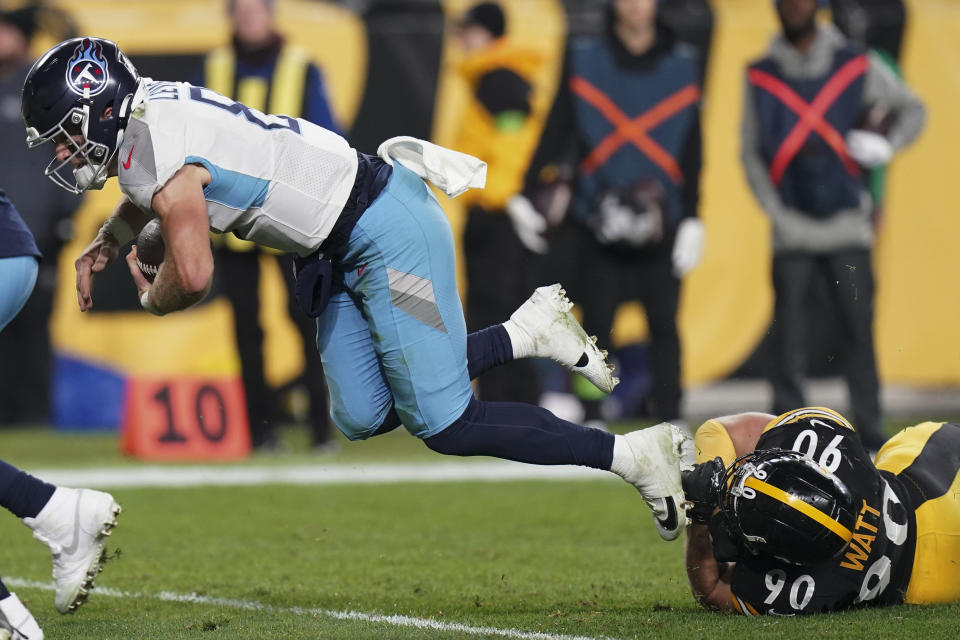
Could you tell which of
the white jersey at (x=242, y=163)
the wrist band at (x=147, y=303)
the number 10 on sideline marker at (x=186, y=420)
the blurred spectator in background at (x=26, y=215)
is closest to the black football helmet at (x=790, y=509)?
the white jersey at (x=242, y=163)

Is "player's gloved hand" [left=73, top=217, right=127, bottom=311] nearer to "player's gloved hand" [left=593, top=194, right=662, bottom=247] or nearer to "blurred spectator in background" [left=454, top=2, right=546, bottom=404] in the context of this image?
"player's gloved hand" [left=593, top=194, right=662, bottom=247]

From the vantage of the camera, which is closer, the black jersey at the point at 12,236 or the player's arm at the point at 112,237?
the black jersey at the point at 12,236

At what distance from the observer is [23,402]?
10.2m

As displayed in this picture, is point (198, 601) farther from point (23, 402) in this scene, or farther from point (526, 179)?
point (23, 402)

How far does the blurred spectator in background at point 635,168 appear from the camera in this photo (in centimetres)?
820

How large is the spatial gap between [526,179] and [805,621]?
523cm

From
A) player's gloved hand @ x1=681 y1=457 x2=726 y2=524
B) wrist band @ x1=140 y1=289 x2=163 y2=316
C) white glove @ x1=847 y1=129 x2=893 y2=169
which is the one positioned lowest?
player's gloved hand @ x1=681 y1=457 x2=726 y2=524

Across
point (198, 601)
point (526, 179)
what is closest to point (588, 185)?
point (526, 179)

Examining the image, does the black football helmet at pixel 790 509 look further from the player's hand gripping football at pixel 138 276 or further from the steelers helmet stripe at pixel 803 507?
the player's hand gripping football at pixel 138 276

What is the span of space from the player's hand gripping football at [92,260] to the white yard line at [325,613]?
3.33 ft

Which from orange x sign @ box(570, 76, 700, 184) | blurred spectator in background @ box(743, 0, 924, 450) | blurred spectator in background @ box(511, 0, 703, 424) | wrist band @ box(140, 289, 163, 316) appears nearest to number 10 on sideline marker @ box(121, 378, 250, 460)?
blurred spectator in background @ box(511, 0, 703, 424)

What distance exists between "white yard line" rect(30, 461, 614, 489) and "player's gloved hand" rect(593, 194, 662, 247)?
133 cm

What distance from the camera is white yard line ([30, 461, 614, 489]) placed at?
24.5 feet

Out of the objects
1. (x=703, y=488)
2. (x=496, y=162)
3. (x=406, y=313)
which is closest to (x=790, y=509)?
(x=703, y=488)
